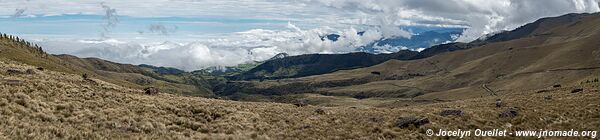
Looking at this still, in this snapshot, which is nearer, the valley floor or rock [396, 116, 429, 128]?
the valley floor

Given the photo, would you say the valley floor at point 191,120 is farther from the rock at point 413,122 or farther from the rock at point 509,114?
the rock at point 413,122

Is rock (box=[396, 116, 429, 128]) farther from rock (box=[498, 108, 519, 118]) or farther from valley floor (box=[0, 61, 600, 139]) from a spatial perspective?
rock (box=[498, 108, 519, 118])

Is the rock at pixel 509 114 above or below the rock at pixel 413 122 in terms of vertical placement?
above

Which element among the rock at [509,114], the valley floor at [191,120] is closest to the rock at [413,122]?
the valley floor at [191,120]

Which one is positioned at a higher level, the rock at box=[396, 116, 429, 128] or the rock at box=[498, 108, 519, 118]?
the rock at box=[498, 108, 519, 118]

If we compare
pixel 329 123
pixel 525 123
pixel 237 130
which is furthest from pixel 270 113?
pixel 525 123

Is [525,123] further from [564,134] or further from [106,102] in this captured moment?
[106,102]

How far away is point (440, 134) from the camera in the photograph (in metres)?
29.3

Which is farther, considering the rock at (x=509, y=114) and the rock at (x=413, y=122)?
the rock at (x=509, y=114)

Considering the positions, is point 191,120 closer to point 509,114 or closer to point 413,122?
point 413,122

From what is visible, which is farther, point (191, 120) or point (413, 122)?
point (191, 120)

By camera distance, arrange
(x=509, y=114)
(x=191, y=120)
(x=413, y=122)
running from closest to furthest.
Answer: (x=413, y=122) → (x=191, y=120) → (x=509, y=114)

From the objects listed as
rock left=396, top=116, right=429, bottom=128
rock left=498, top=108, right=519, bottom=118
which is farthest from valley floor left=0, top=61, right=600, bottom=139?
rock left=396, top=116, right=429, bottom=128

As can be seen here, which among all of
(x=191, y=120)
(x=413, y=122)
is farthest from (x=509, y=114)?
(x=191, y=120)
